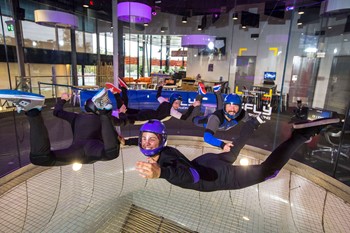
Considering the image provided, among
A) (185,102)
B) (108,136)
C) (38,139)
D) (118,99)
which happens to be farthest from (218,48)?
(38,139)

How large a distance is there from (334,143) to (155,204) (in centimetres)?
401

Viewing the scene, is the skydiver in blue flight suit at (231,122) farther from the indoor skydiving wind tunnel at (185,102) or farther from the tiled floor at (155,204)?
the tiled floor at (155,204)

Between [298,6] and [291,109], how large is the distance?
4.06 m

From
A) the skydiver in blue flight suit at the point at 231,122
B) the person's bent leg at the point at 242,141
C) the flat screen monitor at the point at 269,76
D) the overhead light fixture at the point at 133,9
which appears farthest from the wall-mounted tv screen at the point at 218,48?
the person's bent leg at the point at 242,141

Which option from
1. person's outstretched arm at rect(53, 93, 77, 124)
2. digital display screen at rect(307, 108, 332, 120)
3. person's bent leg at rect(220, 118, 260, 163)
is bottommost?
digital display screen at rect(307, 108, 332, 120)

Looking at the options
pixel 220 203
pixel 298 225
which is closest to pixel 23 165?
pixel 220 203

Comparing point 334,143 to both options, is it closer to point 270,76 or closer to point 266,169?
point 266,169

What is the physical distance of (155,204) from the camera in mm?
3871

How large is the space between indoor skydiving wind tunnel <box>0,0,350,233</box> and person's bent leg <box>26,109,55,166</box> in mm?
1215

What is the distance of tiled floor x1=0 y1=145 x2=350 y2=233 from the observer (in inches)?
119

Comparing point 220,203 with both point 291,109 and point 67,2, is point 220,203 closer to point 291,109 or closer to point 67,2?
point 291,109

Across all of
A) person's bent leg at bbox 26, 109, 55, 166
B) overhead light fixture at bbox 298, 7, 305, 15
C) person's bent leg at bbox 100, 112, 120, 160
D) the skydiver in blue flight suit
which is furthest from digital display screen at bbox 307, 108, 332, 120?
person's bent leg at bbox 26, 109, 55, 166

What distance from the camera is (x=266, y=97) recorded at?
801 cm

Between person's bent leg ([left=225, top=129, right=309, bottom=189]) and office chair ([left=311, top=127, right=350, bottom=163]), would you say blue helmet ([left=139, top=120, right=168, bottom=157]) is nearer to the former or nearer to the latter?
person's bent leg ([left=225, top=129, right=309, bottom=189])
